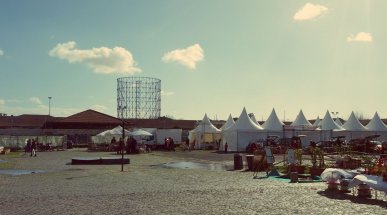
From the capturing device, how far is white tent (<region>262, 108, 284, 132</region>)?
5028 centimetres

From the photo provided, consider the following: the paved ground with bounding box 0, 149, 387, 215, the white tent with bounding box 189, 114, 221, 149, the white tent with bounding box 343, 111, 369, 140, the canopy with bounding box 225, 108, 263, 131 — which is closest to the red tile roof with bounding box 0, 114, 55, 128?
the white tent with bounding box 189, 114, 221, 149

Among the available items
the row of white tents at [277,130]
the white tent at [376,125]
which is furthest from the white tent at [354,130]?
the white tent at [376,125]

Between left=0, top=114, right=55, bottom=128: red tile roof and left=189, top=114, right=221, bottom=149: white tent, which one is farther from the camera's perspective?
left=0, top=114, right=55, bottom=128: red tile roof

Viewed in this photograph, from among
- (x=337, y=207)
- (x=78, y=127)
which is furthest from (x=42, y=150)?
(x=337, y=207)

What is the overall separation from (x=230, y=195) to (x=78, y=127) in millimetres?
68762

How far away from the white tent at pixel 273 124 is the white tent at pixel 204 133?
318 inches

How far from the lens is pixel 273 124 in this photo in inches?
2002

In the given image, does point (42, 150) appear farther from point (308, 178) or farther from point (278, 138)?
point (308, 178)

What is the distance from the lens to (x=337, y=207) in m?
12.4

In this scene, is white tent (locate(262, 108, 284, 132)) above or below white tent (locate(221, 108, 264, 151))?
above

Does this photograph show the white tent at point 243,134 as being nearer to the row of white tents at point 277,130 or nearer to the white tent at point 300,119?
the row of white tents at point 277,130

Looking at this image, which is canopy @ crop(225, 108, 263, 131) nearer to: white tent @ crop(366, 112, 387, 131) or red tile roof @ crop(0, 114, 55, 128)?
white tent @ crop(366, 112, 387, 131)

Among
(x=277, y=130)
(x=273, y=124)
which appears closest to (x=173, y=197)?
(x=277, y=130)

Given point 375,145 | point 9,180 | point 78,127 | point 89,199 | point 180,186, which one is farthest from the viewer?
point 78,127
